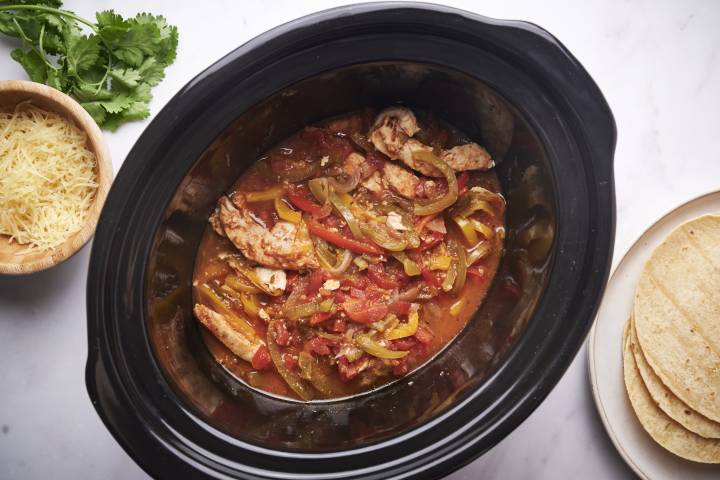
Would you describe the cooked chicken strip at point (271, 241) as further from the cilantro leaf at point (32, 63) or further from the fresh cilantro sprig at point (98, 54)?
the cilantro leaf at point (32, 63)

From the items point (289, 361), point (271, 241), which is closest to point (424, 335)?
point (289, 361)

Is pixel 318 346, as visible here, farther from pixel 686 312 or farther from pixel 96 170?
pixel 686 312

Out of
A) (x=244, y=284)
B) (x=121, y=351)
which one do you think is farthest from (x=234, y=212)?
(x=121, y=351)

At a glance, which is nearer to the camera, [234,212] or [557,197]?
[557,197]

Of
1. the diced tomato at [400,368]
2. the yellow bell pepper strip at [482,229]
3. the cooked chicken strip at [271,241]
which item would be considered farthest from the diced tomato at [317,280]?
the yellow bell pepper strip at [482,229]

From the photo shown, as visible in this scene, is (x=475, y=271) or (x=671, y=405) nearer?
(x=671, y=405)

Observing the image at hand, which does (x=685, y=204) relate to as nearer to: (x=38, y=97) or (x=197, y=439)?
(x=197, y=439)

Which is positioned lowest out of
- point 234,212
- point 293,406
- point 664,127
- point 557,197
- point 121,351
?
point 293,406
